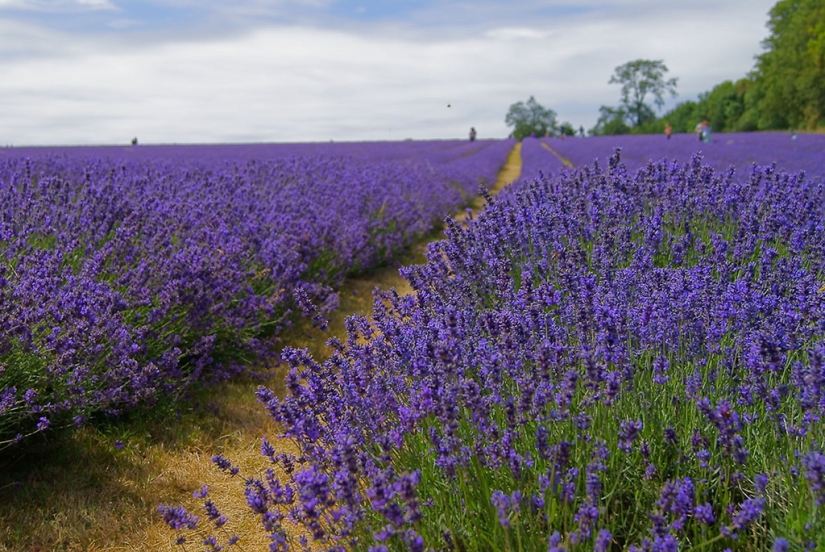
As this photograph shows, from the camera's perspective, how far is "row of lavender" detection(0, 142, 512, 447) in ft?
8.61

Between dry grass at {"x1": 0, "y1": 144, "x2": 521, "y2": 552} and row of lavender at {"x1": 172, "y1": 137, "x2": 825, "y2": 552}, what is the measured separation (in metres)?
0.77

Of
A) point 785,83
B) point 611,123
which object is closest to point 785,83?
point 785,83

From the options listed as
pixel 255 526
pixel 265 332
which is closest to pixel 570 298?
pixel 255 526

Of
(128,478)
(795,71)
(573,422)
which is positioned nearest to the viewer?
(573,422)

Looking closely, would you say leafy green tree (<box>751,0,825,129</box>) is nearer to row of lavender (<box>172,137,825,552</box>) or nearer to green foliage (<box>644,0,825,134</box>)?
green foliage (<box>644,0,825,134</box>)

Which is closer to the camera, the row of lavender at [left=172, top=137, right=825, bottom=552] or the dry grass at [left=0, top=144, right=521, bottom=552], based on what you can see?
the row of lavender at [left=172, top=137, right=825, bottom=552]

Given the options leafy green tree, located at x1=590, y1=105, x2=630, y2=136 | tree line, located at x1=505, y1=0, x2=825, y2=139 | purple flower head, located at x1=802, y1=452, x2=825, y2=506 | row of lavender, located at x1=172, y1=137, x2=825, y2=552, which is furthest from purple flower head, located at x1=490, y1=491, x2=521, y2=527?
leafy green tree, located at x1=590, y1=105, x2=630, y2=136

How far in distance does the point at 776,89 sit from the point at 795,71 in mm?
1425

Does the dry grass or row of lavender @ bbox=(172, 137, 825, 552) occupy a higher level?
row of lavender @ bbox=(172, 137, 825, 552)

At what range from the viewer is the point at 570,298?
2.35 metres

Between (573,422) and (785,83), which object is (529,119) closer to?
(785,83)

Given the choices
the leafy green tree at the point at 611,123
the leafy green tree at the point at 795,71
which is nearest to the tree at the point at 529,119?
the leafy green tree at the point at 611,123

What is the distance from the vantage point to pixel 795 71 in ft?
108

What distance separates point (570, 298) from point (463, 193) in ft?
31.7
